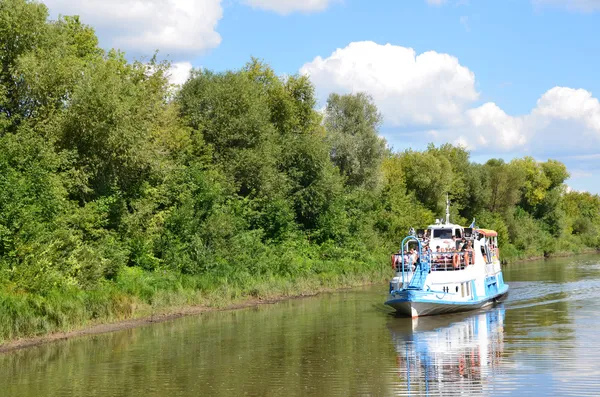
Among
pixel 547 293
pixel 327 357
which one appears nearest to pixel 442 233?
pixel 547 293

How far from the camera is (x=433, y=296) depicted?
1464 inches

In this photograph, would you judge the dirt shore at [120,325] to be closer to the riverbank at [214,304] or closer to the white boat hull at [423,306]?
the riverbank at [214,304]

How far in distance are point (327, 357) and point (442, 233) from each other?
18.4 metres

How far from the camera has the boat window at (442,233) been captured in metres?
42.9

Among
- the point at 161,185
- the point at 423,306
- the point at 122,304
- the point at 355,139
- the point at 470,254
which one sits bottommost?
the point at 423,306

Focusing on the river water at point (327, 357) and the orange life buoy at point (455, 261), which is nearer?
the river water at point (327, 357)

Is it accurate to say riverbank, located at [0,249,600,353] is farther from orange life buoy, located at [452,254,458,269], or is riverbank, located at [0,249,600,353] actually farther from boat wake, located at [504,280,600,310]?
boat wake, located at [504,280,600,310]

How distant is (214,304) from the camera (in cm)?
4200

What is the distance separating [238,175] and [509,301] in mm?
22086

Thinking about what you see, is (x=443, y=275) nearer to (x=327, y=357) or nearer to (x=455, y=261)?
(x=455, y=261)

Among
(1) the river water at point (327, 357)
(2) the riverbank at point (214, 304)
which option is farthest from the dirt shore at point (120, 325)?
(1) the river water at point (327, 357)

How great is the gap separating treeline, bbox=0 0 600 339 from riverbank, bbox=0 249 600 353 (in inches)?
10.3

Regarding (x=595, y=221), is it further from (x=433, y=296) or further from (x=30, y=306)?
(x=30, y=306)

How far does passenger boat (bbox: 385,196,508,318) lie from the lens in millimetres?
36938
